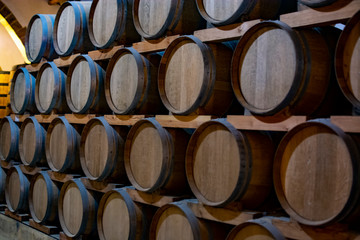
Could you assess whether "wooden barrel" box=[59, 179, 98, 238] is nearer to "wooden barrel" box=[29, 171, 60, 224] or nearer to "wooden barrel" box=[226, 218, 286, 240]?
"wooden barrel" box=[29, 171, 60, 224]

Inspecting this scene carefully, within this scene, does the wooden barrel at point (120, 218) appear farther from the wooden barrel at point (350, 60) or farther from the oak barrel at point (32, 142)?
the wooden barrel at point (350, 60)

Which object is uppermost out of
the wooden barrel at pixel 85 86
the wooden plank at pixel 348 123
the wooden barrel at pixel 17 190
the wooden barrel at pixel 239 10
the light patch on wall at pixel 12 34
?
the light patch on wall at pixel 12 34

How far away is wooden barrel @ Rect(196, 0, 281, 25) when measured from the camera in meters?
3.45

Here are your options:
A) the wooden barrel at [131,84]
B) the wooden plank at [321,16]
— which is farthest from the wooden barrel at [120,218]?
the wooden plank at [321,16]

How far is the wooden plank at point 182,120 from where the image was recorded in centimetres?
376

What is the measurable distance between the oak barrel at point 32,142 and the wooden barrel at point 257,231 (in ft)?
11.2

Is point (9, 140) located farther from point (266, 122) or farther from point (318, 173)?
point (318, 173)

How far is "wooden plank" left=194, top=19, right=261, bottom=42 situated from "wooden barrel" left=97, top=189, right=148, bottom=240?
1662 mm

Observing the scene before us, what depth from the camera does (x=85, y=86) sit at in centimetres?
513

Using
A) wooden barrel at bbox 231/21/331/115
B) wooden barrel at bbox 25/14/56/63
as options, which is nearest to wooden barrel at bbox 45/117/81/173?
wooden barrel at bbox 25/14/56/63

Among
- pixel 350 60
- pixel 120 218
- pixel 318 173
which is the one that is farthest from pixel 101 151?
pixel 350 60

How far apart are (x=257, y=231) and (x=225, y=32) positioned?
1480 mm

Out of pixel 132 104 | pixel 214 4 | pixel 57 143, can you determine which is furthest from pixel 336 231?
pixel 57 143

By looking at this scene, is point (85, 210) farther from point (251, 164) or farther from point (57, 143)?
point (251, 164)
